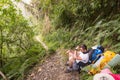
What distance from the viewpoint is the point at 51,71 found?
9891 mm

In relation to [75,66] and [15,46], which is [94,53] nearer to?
[75,66]

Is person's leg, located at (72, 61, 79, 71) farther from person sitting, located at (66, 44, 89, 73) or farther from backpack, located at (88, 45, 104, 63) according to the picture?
backpack, located at (88, 45, 104, 63)

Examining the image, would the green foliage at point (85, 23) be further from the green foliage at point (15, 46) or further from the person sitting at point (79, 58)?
the green foliage at point (15, 46)

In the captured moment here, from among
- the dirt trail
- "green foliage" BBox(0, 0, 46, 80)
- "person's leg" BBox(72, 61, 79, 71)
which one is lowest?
"person's leg" BBox(72, 61, 79, 71)

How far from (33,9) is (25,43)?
23.5ft

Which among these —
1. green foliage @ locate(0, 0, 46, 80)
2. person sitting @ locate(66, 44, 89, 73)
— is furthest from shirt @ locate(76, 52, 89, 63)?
green foliage @ locate(0, 0, 46, 80)

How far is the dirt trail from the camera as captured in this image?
849cm

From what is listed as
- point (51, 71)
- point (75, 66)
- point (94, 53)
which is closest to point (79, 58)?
point (75, 66)

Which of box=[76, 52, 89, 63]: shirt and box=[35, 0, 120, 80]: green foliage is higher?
box=[35, 0, 120, 80]: green foliage

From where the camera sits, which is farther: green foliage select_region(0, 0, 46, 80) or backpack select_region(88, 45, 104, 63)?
green foliage select_region(0, 0, 46, 80)

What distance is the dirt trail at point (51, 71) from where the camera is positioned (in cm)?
849

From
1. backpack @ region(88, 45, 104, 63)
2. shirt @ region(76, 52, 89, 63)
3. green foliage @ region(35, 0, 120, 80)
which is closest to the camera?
backpack @ region(88, 45, 104, 63)

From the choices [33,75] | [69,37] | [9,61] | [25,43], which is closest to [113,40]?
[33,75]

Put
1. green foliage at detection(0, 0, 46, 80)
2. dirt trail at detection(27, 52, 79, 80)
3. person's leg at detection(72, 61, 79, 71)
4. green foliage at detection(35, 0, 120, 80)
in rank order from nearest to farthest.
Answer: person's leg at detection(72, 61, 79, 71) < dirt trail at detection(27, 52, 79, 80) < green foliage at detection(35, 0, 120, 80) < green foliage at detection(0, 0, 46, 80)
